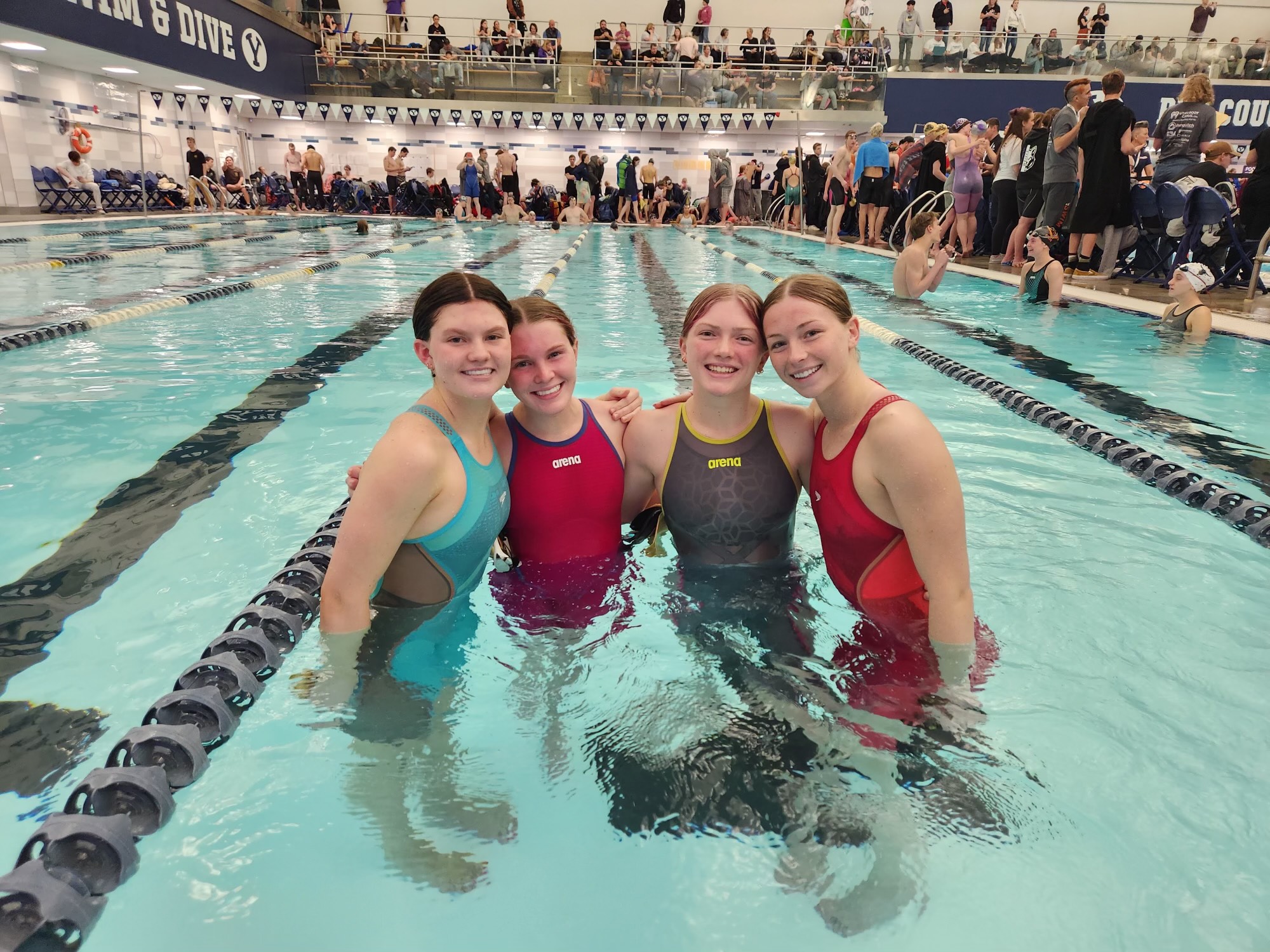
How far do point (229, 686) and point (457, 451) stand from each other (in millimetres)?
777

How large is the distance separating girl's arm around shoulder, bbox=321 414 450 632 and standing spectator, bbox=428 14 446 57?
2705 cm

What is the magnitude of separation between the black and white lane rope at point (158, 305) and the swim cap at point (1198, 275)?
849cm

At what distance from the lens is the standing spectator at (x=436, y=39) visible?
2527 cm

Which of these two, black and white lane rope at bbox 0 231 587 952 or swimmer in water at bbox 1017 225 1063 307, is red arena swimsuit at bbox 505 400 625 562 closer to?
black and white lane rope at bbox 0 231 587 952

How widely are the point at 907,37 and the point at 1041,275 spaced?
19.1m

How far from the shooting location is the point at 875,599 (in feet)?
7.07

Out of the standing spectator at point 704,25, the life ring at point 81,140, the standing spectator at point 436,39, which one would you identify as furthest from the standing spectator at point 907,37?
the life ring at point 81,140

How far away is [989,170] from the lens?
1197 cm

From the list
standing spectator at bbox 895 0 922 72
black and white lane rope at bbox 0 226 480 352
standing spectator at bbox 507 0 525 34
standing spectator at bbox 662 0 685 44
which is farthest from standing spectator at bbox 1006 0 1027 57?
black and white lane rope at bbox 0 226 480 352

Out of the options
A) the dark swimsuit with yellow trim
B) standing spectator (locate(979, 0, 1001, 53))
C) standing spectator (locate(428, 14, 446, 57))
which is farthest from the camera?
standing spectator (locate(428, 14, 446, 57))

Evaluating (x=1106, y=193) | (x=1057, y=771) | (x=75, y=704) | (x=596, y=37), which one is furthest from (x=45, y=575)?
(x=596, y=37)

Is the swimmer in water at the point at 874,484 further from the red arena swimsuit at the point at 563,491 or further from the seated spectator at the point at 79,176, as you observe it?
the seated spectator at the point at 79,176

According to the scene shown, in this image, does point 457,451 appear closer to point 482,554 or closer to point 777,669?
point 482,554

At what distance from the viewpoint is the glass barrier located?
2461 centimetres
